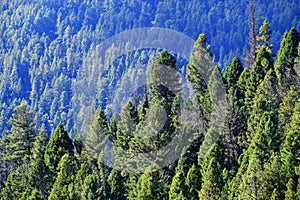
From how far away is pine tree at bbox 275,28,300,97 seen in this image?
53.6 meters

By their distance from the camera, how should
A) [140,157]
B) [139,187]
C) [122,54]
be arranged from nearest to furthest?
[139,187], [140,157], [122,54]

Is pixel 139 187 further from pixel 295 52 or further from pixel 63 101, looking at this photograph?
pixel 63 101

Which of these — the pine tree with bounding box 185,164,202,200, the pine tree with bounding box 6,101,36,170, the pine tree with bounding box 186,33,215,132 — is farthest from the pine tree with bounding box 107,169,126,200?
the pine tree with bounding box 6,101,36,170

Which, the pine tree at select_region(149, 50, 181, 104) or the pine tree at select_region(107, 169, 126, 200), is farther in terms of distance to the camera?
the pine tree at select_region(149, 50, 181, 104)

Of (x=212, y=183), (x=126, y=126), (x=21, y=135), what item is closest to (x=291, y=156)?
(x=212, y=183)

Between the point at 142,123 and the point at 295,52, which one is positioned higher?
the point at 295,52

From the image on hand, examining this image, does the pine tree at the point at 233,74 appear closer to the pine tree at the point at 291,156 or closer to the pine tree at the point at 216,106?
the pine tree at the point at 216,106

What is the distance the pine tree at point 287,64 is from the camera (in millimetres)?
53562

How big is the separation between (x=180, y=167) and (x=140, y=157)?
3.54m

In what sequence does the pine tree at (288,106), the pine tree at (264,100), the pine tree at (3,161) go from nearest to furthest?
the pine tree at (288,106), the pine tree at (264,100), the pine tree at (3,161)

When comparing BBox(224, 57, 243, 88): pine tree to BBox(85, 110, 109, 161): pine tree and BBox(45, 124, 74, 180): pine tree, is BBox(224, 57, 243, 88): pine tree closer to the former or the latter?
BBox(85, 110, 109, 161): pine tree

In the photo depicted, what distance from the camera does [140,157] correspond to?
175 ft

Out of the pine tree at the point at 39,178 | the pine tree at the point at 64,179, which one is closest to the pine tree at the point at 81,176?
the pine tree at the point at 64,179

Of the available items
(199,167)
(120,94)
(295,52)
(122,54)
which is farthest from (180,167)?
(122,54)
